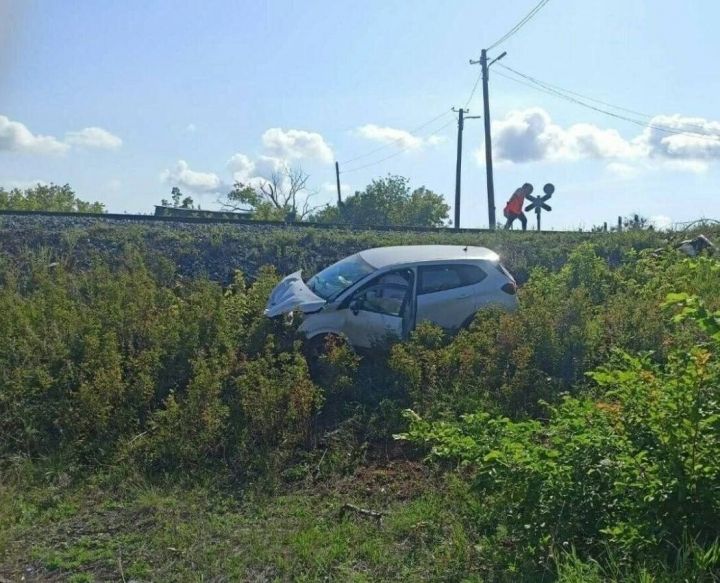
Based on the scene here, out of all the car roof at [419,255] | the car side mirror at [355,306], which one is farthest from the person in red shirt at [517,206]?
the car side mirror at [355,306]

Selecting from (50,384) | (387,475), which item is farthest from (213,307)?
(387,475)

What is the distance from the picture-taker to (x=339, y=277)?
10.7 meters

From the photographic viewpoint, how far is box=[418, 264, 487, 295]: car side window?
10562 millimetres

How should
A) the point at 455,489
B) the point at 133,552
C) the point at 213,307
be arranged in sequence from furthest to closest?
1. the point at 213,307
2. the point at 455,489
3. the point at 133,552

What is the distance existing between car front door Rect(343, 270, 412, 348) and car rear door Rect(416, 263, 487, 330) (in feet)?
0.79

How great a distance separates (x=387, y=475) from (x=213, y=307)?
4.34 metres

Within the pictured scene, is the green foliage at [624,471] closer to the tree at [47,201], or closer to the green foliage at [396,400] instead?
the green foliage at [396,400]

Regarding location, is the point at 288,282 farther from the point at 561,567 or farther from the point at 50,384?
the point at 561,567

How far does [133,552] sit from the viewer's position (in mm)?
5469

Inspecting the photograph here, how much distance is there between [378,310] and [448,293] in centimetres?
114

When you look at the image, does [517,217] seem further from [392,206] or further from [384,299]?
[392,206]

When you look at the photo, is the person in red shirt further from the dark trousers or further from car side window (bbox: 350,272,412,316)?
car side window (bbox: 350,272,412,316)

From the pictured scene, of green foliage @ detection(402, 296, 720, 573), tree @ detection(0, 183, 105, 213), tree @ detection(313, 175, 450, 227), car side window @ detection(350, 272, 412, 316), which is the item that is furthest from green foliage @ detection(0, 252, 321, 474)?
tree @ detection(313, 175, 450, 227)

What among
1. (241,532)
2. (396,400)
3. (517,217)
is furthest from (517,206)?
(241,532)
